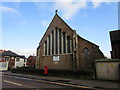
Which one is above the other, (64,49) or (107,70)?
(64,49)

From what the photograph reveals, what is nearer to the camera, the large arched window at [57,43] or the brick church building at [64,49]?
the brick church building at [64,49]

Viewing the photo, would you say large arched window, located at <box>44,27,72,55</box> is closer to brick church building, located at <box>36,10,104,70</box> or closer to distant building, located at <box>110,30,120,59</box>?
brick church building, located at <box>36,10,104,70</box>

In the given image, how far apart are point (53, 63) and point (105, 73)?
50.9 feet

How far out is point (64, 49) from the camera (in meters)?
28.1

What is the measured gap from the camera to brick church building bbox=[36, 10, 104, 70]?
24.6m

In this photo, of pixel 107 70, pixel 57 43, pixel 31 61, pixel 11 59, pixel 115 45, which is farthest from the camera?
pixel 31 61

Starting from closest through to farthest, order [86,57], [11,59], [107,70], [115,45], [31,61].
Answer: [107,70] < [115,45] < [86,57] < [11,59] < [31,61]

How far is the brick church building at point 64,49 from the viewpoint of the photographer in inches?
968

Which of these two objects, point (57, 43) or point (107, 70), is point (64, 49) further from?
point (107, 70)

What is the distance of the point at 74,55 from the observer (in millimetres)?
25172

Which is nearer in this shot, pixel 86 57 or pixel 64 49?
pixel 86 57

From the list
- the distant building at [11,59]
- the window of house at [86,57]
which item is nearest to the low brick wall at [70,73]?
the window of house at [86,57]

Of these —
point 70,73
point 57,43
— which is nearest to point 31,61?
point 57,43

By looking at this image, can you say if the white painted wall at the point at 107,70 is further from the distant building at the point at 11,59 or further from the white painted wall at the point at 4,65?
the white painted wall at the point at 4,65
